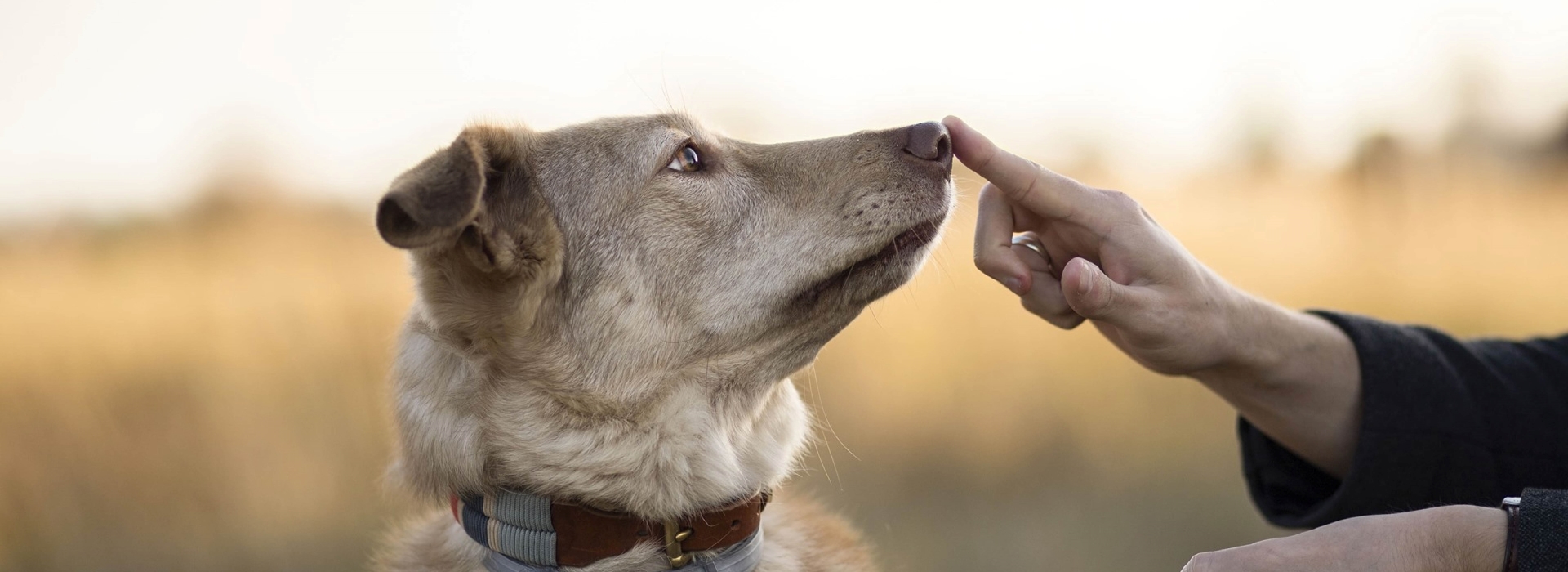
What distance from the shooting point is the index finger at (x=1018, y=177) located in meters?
2.60

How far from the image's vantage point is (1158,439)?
626 cm

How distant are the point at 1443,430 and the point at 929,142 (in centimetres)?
165

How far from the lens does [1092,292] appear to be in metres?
2.46

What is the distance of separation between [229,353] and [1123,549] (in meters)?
4.78

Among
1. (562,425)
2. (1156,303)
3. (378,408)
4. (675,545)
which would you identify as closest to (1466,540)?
(1156,303)

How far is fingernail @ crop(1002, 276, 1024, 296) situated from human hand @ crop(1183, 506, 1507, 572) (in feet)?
3.07

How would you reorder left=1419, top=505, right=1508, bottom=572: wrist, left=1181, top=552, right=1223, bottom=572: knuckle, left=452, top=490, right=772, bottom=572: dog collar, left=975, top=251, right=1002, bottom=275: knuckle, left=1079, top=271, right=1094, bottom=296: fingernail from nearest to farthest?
left=1181, top=552, right=1223, bottom=572: knuckle → left=1419, top=505, right=1508, bottom=572: wrist → left=452, top=490, right=772, bottom=572: dog collar → left=1079, top=271, right=1094, bottom=296: fingernail → left=975, top=251, right=1002, bottom=275: knuckle

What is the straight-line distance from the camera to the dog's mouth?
2523 mm

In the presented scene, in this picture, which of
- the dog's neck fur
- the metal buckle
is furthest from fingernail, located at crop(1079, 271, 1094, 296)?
the metal buckle

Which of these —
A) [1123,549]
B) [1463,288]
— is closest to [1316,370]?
[1123,549]

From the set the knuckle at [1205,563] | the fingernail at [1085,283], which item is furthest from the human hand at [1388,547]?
the fingernail at [1085,283]

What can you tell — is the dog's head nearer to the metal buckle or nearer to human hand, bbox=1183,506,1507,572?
the metal buckle

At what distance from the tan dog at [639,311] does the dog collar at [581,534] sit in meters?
0.03

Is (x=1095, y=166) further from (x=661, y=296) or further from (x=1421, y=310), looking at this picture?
(x=661, y=296)
